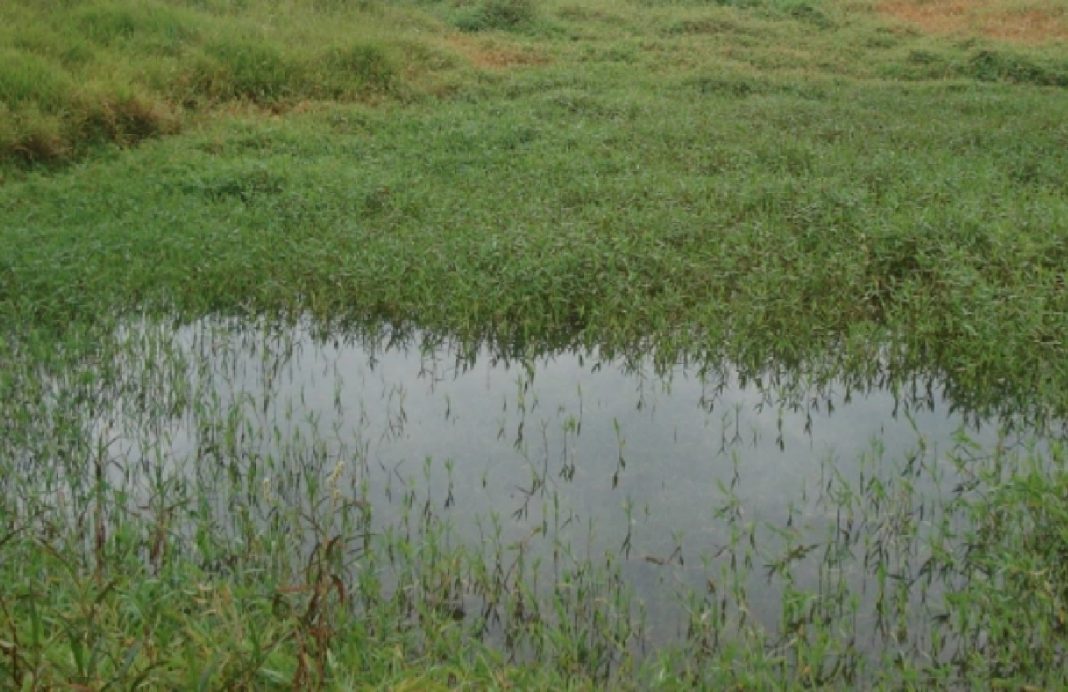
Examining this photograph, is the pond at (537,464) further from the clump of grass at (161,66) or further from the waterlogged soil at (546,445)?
the clump of grass at (161,66)

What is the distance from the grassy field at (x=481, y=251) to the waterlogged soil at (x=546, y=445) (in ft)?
0.67

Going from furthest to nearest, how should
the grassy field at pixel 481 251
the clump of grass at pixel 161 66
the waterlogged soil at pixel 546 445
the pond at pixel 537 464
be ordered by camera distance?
the clump of grass at pixel 161 66 < the waterlogged soil at pixel 546 445 < the pond at pixel 537 464 < the grassy field at pixel 481 251

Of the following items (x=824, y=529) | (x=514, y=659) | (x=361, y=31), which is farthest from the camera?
(x=361, y=31)

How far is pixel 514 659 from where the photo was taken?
12.8 ft

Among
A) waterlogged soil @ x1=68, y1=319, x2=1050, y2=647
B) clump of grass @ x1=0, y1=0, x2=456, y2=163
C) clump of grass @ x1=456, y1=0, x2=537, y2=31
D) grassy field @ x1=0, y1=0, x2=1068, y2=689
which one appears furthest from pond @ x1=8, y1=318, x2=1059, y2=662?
clump of grass @ x1=456, y1=0, x2=537, y2=31

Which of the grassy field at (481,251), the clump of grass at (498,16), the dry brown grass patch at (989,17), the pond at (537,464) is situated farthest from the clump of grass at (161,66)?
the dry brown grass patch at (989,17)

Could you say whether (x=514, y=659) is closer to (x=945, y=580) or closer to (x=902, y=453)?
(x=945, y=580)

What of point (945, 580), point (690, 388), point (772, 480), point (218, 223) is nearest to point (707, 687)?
point (945, 580)

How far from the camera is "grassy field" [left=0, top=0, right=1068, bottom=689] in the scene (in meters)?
3.73

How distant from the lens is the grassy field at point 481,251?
373cm

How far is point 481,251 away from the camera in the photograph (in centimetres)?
761

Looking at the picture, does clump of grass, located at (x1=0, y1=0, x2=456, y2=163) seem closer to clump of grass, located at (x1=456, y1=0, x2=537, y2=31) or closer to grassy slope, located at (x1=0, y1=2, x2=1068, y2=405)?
grassy slope, located at (x1=0, y1=2, x2=1068, y2=405)

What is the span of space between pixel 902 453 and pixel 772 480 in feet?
2.60

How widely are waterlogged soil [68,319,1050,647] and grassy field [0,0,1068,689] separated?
0.67 ft
